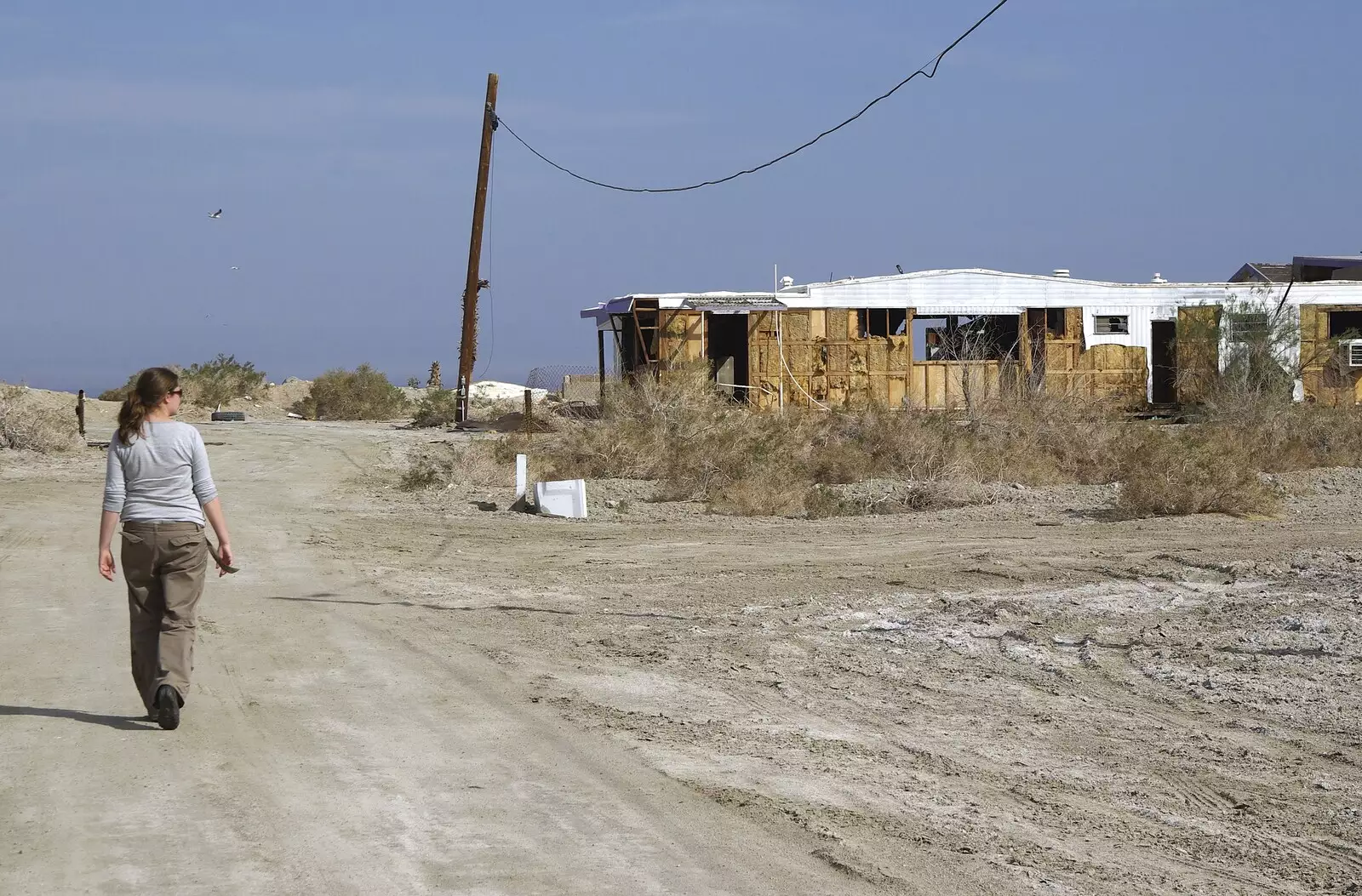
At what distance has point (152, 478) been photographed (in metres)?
6.58

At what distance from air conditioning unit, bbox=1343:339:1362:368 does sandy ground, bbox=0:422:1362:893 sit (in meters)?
19.8

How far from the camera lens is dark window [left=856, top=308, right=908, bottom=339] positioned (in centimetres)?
3084

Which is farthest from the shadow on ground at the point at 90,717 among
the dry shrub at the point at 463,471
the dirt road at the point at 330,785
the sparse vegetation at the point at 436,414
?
the sparse vegetation at the point at 436,414

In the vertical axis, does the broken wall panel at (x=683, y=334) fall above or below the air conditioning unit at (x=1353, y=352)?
above

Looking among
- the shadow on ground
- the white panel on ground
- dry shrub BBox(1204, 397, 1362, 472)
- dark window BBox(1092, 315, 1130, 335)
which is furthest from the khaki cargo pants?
dark window BBox(1092, 315, 1130, 335)

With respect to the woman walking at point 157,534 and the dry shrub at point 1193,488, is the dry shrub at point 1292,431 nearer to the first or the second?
the dry shrub at point 1193,488

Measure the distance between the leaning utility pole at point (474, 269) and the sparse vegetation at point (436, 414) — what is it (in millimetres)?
871

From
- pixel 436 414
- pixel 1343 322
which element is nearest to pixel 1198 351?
pixel 1343 322

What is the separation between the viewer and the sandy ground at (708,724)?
4.82m

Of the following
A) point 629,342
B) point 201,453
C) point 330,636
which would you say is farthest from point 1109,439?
point 201,453

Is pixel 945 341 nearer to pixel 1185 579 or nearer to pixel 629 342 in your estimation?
pixel 629 342

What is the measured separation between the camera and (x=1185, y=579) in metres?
11.8

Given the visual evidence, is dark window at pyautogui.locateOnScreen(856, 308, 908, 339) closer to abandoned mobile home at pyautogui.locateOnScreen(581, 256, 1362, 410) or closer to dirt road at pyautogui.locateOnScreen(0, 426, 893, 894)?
abandoned mobile home at pyautogui.locateOnScreen(581, 256, 1362, 410)

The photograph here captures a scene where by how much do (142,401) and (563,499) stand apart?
10884 millimetres
